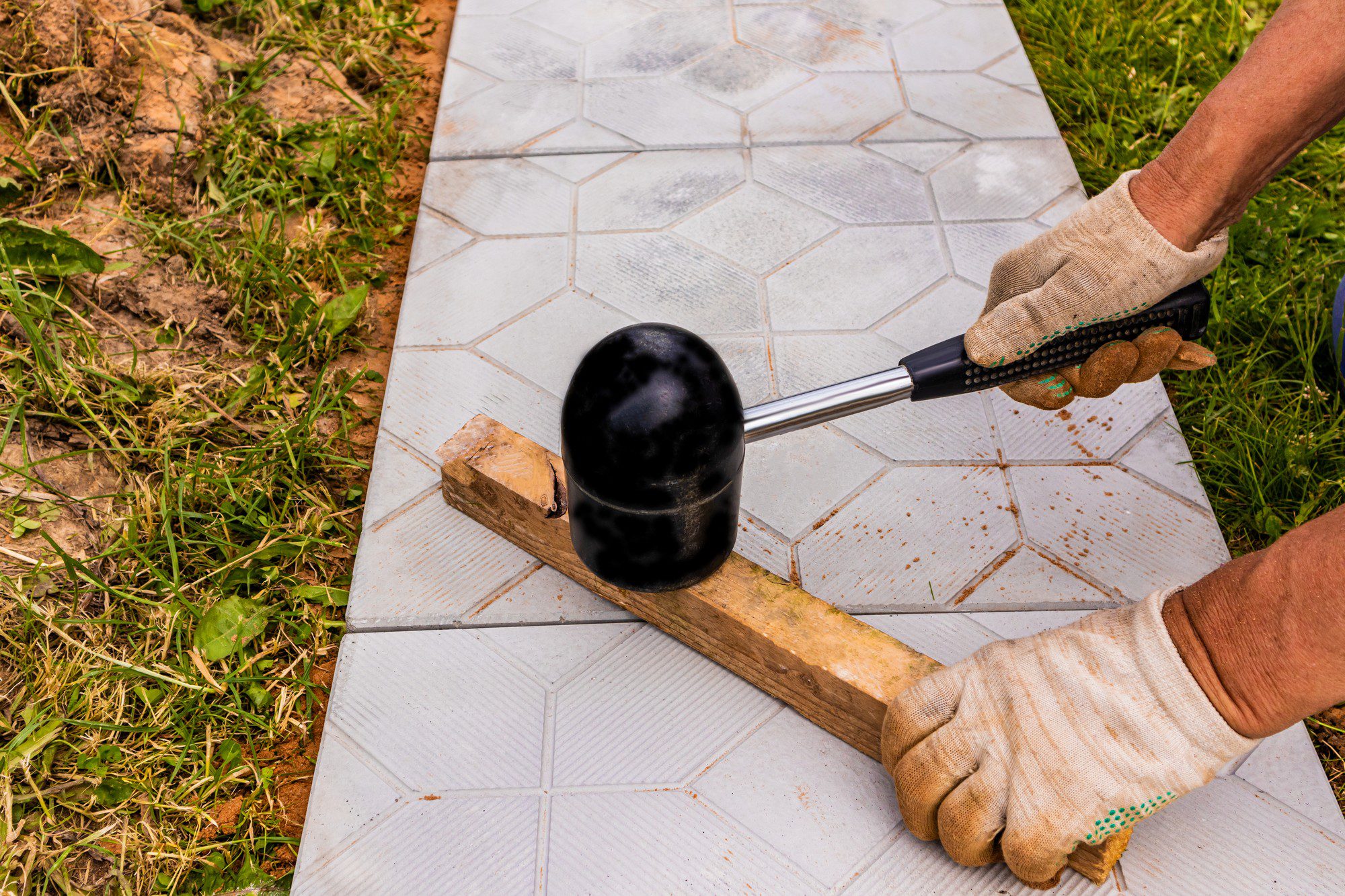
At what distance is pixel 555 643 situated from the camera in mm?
2066

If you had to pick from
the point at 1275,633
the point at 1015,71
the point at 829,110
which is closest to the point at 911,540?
the point at 1275,633

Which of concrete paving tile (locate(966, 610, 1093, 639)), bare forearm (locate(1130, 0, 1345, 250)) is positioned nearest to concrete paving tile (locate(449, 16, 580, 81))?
bare forearm (locate(1130, 0, 1345, 250))

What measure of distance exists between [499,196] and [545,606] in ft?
5.26

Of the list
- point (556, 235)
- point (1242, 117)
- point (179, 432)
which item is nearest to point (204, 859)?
point (179, 432)

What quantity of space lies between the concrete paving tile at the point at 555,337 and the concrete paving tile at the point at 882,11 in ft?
6.53

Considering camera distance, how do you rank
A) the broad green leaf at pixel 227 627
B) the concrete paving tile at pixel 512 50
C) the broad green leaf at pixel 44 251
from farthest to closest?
the concrete paving tile at pixel 512 50
the broad green leaf at pixel 44 251
the broad green leaf at pixel 227 627

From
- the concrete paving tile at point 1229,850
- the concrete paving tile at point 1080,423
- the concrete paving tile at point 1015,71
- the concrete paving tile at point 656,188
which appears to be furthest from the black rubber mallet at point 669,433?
the concrete paving tile at point 1015,71

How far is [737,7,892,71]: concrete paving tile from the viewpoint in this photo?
3.69 meters

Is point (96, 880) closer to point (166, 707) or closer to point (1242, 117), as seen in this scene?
point (166, 707)

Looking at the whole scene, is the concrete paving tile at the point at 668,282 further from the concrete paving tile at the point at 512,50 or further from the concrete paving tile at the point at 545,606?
the concrete paving tile at the point at 512,50

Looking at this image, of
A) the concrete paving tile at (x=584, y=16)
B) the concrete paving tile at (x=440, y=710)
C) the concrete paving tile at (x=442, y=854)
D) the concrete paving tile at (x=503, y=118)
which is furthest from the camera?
the concrete paving tile at (x=584, y=16)

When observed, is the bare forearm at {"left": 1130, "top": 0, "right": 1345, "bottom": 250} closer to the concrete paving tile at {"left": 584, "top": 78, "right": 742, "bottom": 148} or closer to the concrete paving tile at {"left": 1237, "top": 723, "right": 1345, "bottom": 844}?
the concrete paving tile at {"left": 1237, "top": 723, "right": 1345, "bottom": 844}

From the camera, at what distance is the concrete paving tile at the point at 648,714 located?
1877 mm

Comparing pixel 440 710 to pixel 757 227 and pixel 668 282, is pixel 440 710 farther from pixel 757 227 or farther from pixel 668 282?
pixel 757 227
